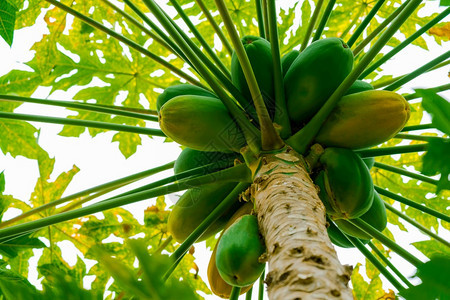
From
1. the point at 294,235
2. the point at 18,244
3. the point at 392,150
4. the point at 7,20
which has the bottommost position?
the point at 294,235

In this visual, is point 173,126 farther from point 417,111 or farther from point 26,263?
point 417,111

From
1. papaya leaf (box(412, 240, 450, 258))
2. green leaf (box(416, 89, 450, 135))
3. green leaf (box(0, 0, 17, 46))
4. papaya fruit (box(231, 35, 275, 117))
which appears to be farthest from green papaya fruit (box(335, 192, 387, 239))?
green leaf (box(0, 0, 17, 46))

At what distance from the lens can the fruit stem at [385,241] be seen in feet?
6.33

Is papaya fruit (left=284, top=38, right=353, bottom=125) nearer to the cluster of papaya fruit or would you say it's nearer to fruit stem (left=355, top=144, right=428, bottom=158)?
the cluster of papaya fruit

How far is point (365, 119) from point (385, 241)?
534 mm

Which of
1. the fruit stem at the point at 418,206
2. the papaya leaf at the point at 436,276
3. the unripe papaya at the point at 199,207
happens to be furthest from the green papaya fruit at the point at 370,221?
the papaya leaf at the point at 436,276

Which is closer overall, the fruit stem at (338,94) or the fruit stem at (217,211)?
the fruit stem at (338,94)

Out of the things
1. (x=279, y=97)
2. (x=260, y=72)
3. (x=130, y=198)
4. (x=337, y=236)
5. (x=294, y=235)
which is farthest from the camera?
→ (x=337, y=236)

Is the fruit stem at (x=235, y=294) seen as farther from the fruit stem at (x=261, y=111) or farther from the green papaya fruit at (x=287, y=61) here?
the green papaya fruit at (x=287, y=61)

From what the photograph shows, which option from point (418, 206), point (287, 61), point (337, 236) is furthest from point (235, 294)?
point (287, 61)

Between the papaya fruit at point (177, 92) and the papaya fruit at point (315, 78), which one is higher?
the papaya fruit at point (177, 92)

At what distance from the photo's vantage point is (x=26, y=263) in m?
3.09

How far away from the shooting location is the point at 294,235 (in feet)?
4.30

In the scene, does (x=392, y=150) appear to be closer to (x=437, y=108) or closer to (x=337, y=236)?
(x=337, y=236)
